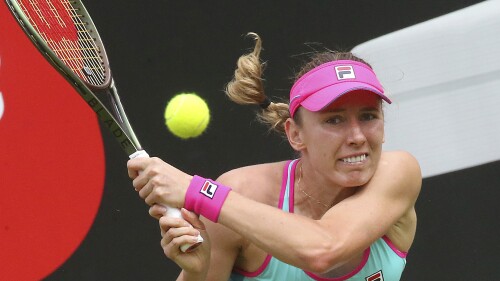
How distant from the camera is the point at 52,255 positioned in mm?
3873

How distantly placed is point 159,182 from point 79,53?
2.30 feet

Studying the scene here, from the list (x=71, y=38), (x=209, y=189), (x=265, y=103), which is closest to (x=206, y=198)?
(x=209, y=189)

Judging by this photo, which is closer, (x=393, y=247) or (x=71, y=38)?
(x=393, y=247)

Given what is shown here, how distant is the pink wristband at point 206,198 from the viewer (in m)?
2.56

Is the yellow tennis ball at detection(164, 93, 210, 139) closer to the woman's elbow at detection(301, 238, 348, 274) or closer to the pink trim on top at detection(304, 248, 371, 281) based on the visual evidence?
the pink trim on top at detection(304, 248, 371, 281)

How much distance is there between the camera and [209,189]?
258cm

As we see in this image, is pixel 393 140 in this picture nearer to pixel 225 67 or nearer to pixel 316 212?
pixel 225 67

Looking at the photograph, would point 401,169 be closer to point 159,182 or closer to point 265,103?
point 265,103

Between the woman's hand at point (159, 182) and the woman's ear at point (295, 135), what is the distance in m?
0.43

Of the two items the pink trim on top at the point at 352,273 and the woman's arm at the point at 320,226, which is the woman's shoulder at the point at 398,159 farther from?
the pink trim on top at the point at 352,273

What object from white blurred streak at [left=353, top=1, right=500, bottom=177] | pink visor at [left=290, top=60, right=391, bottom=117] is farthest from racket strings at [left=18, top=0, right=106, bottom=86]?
white blurred streak at [left=353, top=1, right=500, bottom=177]

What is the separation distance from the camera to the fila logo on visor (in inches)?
107

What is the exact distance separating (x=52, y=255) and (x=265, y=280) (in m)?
1.33

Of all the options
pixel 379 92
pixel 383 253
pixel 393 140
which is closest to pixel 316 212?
pixel 383 253
